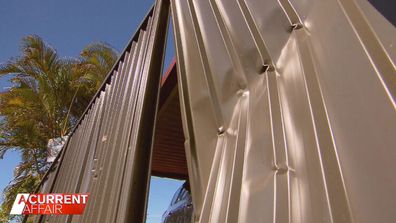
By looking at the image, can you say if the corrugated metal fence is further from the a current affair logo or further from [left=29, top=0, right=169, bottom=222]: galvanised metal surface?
the a current affair logo

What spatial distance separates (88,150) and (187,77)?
1734 millimetres

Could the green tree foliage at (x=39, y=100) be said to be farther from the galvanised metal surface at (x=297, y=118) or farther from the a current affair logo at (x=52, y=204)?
the galvanised metal surface at (x=297, y=118)

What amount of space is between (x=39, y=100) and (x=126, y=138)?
31.2ft

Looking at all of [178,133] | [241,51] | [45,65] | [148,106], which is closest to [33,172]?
[45,65]

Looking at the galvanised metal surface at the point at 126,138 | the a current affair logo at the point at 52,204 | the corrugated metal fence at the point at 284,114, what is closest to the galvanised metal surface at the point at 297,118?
the corrugated metal fence at the point at 284,114

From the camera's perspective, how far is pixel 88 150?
9.62 feet

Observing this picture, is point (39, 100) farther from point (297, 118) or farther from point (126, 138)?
point (297, 118)

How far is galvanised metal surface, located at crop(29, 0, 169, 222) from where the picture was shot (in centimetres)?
174

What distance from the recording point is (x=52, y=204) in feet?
11.7

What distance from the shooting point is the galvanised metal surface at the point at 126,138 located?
174cm

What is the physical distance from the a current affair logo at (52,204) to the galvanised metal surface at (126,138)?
0.21 feet

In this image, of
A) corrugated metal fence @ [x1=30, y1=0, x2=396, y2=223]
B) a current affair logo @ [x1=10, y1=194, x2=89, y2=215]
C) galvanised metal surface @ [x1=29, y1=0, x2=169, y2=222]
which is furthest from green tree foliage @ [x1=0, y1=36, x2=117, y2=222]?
corrugated metal fence @ [x1=30, y1=0, x2=396, y2=223]

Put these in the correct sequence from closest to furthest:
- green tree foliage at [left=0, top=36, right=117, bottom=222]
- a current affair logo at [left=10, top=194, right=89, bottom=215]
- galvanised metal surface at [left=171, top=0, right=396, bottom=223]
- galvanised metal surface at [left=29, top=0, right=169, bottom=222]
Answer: galvanised metal surface at [left=171, top=0, right=396, bottom=223], galvanised metal surface at [left=29, top=0, right=169, bottom=222], a current affair logo at [left=10, top=194, right=89, bottom=215], green tree foliage at [left=0, top=36, right=117, bottom=222]

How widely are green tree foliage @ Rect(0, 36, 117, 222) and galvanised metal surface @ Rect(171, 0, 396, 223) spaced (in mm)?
9528
